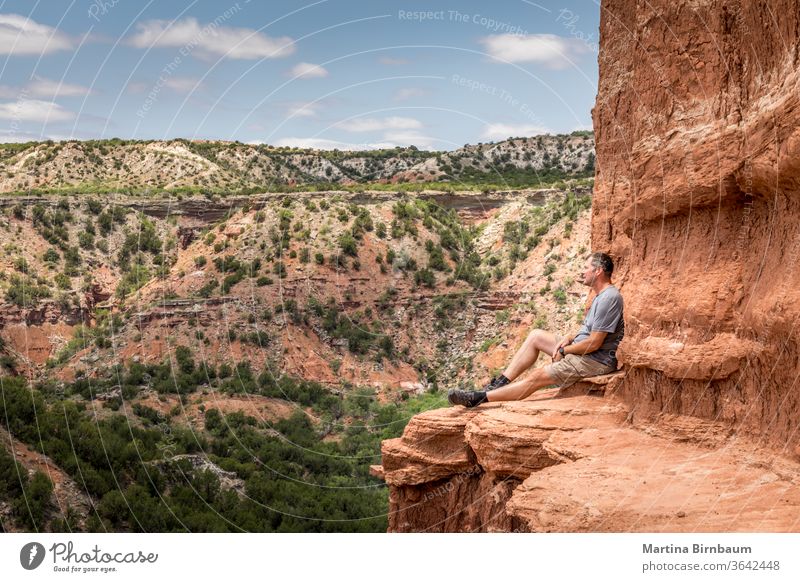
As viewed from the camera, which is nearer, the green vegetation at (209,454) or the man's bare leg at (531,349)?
the man's bare leg at (531,349)

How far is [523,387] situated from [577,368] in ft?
2.97

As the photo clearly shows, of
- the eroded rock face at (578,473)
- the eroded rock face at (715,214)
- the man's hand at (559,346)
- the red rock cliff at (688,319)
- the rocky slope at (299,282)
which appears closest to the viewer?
the eroded rock face at (578,473)

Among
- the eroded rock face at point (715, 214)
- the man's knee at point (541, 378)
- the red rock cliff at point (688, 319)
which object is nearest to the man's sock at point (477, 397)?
the red rock cliff at point (688, 319)

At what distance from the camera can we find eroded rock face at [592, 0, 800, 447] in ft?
25.3

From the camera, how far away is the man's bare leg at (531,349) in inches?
475

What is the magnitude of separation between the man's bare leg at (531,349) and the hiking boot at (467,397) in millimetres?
481

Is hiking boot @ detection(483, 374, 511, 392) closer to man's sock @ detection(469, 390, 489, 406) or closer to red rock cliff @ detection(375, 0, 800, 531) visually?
man's sock @ detection(469, 390, 489, 406)

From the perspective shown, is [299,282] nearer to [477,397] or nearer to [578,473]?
[477,397]

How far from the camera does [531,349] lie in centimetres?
1222

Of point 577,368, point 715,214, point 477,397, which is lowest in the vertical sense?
point 477,397

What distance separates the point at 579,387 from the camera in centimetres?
1174

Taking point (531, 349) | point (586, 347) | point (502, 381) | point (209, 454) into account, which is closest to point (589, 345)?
point (586, 347)

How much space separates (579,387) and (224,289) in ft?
134
